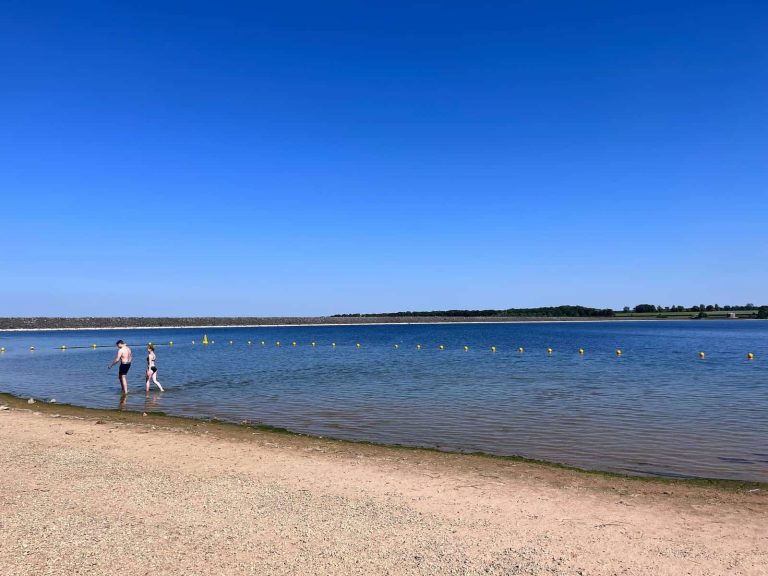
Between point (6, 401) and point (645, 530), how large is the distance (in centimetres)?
2120

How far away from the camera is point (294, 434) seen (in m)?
14.9

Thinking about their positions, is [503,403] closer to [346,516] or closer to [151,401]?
[151,401]

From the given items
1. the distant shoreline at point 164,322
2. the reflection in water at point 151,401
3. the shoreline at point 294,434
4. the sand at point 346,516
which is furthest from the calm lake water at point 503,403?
the distant shoreline at point 164,322

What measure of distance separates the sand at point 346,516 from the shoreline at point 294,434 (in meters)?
0.30

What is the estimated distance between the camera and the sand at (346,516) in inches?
247

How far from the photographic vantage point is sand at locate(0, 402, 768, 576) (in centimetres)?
627

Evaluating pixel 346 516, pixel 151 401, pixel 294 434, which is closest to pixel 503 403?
pixel 294 434

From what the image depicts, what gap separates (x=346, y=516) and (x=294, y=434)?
7.40m

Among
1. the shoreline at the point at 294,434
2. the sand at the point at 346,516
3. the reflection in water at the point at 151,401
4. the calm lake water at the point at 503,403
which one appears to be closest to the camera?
the sand at the point at 346,516

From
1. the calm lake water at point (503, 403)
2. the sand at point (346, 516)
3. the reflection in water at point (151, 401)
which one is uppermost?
the sand at point (346, 516)

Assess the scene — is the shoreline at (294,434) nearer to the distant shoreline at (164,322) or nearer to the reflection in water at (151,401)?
the reflection in water at (151,401)

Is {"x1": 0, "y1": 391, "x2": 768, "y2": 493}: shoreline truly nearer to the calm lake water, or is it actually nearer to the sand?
the sand

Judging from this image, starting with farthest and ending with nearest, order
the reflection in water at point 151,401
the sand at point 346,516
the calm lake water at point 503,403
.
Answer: the reflection in water at point 151,401, the calm lake water at point 503,403, the sand at point 346,516

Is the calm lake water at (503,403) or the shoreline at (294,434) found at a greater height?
the shoreline at (294,434)
